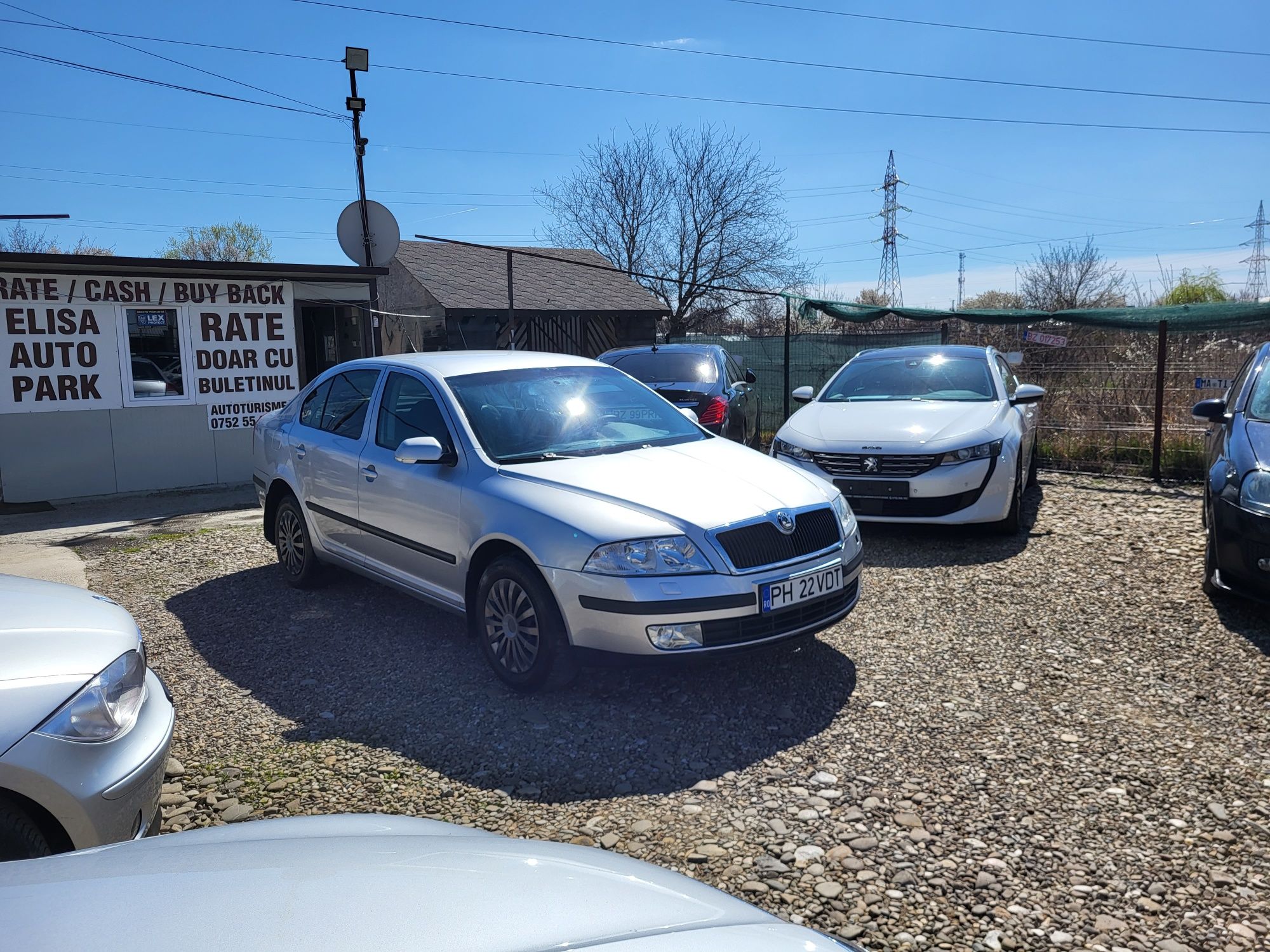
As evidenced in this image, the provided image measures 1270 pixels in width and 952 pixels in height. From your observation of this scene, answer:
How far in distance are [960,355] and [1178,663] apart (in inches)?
183

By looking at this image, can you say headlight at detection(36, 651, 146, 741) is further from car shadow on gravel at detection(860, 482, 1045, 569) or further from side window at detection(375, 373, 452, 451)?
car shadow on gravel at detection(860, 482, 1045, 569)

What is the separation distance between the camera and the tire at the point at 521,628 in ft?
14.1

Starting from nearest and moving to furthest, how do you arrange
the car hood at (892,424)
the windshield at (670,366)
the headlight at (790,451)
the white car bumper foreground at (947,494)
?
the white car bumper foreground at (947,494)
the car hood at (892,424)
the headlight at (790,451)
the windshield at (670,366)

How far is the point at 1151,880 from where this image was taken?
9.66ft

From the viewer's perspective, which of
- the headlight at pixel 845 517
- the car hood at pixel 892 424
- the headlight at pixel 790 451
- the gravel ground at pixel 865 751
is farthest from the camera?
the headlight at pixel 790 451

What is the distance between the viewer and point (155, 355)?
36.3 ft

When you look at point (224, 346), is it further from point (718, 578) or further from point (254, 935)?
point (254, 935)

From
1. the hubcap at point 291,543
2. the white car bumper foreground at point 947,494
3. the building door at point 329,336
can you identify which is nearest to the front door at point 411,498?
the hubcap at point 291,543

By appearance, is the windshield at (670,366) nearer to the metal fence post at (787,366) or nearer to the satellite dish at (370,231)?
the metal fence post at (787,366)

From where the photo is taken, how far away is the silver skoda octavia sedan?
13.5 ft

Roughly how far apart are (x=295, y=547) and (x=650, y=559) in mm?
3477

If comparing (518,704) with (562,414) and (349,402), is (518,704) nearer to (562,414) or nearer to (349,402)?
(562,414)

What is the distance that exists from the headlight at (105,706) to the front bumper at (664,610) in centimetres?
175

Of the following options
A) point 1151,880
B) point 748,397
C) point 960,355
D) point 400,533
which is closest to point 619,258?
point 748,397
